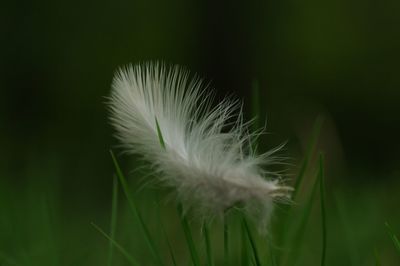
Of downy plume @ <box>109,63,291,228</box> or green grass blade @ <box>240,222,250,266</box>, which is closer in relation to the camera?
downy plume @ <box>109,63,291,228</box>

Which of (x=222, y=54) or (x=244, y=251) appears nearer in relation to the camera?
(x=244, y=251)

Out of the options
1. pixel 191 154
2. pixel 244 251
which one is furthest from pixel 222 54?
pixel 191 154

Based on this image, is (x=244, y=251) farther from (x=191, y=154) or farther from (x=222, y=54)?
(x=222, y=54)

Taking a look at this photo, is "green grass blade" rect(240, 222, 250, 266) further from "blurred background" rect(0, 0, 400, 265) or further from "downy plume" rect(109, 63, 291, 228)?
"blurred background" rect(0, 0, 400, 265)

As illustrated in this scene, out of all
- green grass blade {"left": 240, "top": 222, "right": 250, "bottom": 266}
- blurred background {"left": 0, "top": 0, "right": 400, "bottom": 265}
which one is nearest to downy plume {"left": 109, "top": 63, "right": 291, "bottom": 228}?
green grass blade {"left": 240, "top": 222, "right": 250, "bottom": 266}

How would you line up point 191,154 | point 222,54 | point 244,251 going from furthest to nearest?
point 222,54
point 244,251
point 191,154

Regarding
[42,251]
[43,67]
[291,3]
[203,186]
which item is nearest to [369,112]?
[291,3]

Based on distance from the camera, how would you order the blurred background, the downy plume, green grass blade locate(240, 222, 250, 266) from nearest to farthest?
1. the downy plume
2. green grass blade locate(240, 222, 250, 266)
3. the blurred background

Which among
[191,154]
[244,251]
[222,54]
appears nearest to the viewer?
[191,154]

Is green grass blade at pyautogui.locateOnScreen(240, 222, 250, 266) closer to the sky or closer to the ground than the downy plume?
closer to the ground

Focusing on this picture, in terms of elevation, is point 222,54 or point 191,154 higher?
point 222,54
